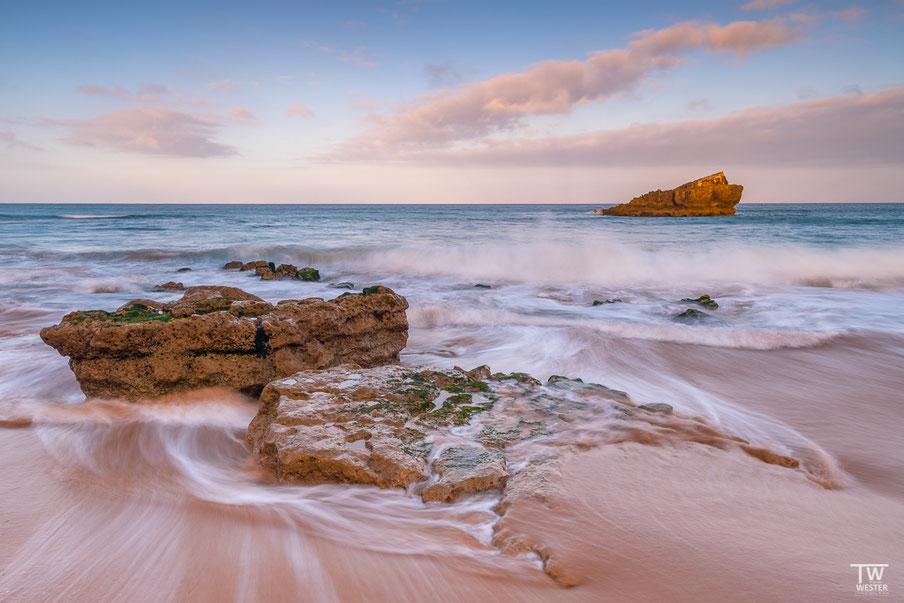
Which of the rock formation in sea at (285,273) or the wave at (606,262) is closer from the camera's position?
the rock formation in sea at (285,273)

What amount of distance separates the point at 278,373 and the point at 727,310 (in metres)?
7.39

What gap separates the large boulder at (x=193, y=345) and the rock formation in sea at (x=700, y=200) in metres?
50.9

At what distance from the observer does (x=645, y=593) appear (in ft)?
5.35

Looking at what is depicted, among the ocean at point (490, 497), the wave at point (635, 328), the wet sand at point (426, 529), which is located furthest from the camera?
the wave at point (635, 328)

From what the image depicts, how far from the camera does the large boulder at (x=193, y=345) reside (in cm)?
335

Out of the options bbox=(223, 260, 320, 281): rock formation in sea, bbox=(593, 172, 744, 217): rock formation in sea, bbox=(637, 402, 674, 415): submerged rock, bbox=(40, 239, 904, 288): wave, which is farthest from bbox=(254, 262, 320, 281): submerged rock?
bbox=(593, 172, 744, 217): rock formation in sea

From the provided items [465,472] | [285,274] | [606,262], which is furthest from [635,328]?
[285,274]

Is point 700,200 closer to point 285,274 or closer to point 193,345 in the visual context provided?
point 285,274

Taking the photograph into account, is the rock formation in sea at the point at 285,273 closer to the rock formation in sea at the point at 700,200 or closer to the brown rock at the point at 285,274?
the brown rock at the point at 285,274

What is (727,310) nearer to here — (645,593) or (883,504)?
(883,504)

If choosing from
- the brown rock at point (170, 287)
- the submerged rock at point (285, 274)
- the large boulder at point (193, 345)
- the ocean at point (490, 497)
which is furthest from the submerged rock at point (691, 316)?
the brown rock at point (170, 287)

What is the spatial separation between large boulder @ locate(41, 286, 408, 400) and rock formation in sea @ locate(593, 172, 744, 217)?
2004 inches

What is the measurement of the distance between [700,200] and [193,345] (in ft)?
180

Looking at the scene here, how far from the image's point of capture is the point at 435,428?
2.78 meters
